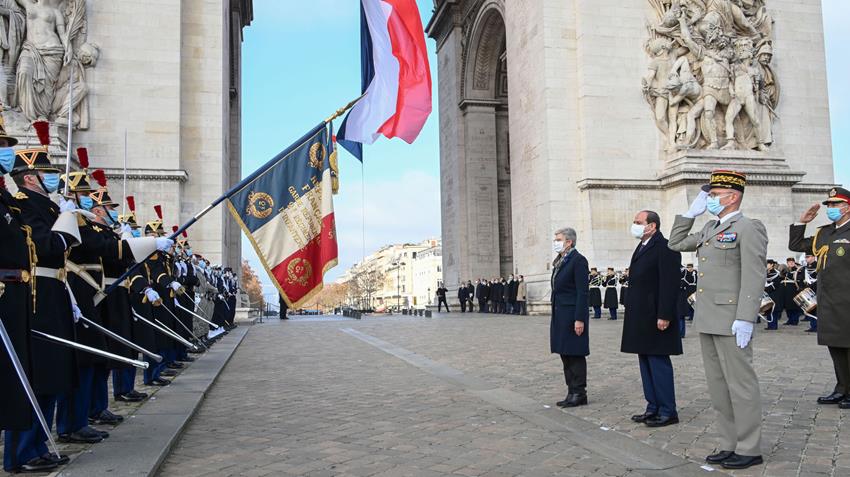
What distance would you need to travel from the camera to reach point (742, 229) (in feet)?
15.5

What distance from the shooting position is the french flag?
25.1 ft

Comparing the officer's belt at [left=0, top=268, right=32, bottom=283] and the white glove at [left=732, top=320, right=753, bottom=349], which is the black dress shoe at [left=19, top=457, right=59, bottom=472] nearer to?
the officer's belt at [left=0, top=268, right=32, bottom=283]

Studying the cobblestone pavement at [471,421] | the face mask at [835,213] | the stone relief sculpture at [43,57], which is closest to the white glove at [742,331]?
the cobblestone pavement at [471,421]

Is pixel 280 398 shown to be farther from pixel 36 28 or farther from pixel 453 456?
pixel 36 28

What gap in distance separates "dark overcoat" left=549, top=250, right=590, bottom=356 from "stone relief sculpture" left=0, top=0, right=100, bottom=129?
1465 cm

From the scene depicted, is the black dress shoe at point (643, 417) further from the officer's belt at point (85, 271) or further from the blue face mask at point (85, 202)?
the blue face mask at point (85, 202)

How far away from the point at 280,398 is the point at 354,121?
2952 mm

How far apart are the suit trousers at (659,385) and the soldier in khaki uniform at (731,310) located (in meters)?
1.04

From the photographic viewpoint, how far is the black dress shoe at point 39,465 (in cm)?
439

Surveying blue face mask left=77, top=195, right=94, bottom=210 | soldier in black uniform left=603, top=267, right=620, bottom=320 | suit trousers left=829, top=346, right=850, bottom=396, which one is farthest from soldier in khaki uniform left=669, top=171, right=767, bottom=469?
soldier in black uniform left=603, top=267, right=620, bottom=320

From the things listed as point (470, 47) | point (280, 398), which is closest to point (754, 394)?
point (280, 398)

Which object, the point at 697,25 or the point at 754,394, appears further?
the point at 697,25

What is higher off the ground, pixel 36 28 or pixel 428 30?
pixel 428 30

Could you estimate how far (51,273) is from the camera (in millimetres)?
4660
